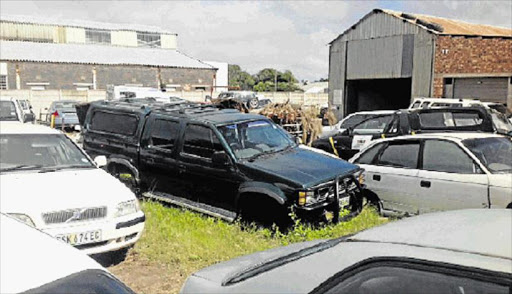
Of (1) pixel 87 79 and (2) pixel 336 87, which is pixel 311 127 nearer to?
(2) pixel 336 87

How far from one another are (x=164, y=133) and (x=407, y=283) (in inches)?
240

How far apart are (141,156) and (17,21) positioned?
46.9m

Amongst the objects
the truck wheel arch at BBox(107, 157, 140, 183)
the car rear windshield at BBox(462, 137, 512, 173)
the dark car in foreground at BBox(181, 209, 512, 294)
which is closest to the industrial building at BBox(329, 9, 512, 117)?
the car rear windshield at BBox(462, 137, 512, 173)

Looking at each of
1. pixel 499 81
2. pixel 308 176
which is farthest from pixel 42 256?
pixel 499 81

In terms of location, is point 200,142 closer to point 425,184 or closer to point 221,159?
point 221,159

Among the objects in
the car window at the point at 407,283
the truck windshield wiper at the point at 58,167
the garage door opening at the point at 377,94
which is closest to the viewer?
the car window at the point at 407,283

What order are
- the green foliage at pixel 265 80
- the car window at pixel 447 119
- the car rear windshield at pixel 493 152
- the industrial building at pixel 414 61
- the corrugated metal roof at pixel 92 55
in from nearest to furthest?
the car rear windshield at pixel 493 152 → the car window at pixel 447 119 → the industrial building at pixel 414 61 → the corrugated metal roof at pixel 92 55 → the green foliage at pixel 265 80

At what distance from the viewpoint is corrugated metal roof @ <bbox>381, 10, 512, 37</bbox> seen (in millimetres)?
22078

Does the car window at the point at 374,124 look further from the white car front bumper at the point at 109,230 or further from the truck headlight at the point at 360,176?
the white car front bumper at the point at 109,230

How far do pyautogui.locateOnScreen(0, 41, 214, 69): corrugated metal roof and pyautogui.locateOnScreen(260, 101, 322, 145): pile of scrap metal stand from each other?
33982 millimetres

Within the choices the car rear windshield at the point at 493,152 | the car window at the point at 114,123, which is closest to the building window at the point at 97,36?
the car window at the point at 114,123

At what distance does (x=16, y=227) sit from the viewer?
8.57ft

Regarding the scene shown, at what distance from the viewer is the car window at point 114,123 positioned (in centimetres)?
805

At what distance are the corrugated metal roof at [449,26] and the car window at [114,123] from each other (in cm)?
1753
